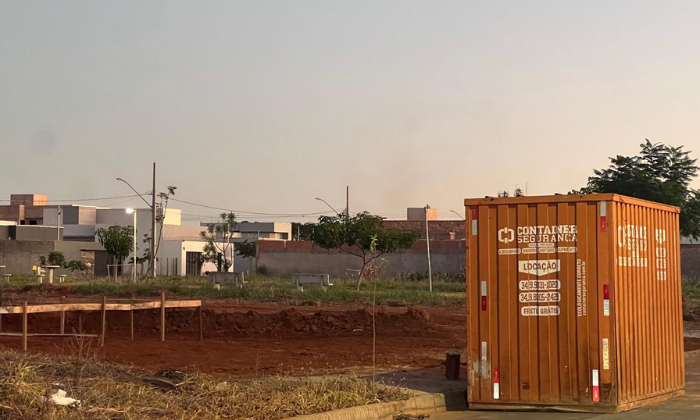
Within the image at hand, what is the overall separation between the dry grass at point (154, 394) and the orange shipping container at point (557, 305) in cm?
145

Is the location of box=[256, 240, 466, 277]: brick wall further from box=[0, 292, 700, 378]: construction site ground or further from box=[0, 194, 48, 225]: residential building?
box=[0, 194, 48, 225]: residential building

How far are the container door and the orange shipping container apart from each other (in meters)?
0.01

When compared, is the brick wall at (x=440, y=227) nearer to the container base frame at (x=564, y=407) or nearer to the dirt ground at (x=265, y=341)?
the dirt ground at (x=265, y=341)

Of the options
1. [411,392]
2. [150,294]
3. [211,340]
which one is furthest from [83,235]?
[411,392]

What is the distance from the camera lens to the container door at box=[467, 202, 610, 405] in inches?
441

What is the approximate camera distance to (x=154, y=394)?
31.7 ft

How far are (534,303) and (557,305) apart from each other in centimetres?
28

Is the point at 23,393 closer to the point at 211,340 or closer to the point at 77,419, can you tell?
the point at 77,419

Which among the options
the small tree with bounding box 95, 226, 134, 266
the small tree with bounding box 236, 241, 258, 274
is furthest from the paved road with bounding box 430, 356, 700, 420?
the small tree with bounding box 236, 241, 258, 274

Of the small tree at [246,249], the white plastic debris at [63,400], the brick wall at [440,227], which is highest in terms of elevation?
the brick wall at [440,227]

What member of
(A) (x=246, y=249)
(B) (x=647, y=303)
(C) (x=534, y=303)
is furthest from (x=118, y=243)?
(C) (x=534, y=303)

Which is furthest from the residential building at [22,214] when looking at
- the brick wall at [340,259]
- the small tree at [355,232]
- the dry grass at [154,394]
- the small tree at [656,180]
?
the dry grass at [154,394]

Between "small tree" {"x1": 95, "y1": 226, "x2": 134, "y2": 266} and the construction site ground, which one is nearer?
the construction site ground

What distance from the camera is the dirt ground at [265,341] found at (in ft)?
48.7
